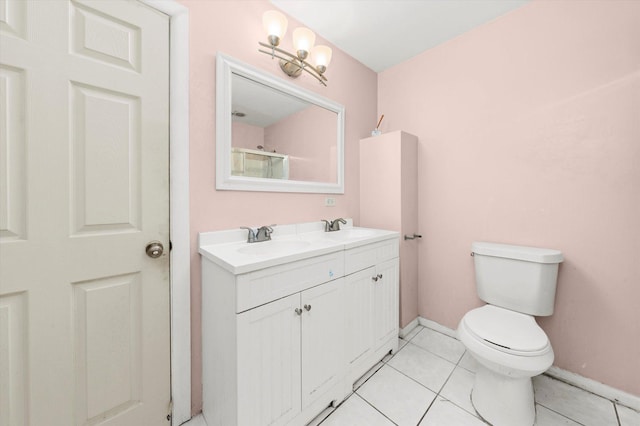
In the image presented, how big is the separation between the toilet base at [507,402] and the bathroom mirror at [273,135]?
4.87 feet

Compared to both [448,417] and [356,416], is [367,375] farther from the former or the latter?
[448,417]

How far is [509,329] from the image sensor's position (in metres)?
1.24

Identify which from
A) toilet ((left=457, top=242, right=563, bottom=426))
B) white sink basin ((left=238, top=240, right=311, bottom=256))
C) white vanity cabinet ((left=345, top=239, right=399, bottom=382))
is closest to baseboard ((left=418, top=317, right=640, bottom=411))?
toilet ((left=457, top=242, right=563, bottom=426))

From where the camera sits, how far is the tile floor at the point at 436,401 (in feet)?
3.89

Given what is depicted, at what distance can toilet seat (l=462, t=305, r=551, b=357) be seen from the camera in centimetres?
109

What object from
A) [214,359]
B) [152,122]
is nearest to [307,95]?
[152,122]

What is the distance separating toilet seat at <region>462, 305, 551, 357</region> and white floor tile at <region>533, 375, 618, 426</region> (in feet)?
1.45

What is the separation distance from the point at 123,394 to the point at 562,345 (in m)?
2.40

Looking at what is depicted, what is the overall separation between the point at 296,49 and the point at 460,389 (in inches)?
92.6

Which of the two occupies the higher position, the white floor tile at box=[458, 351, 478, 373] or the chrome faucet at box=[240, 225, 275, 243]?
the chrome faucet at box=[240, 225, 275, 243]

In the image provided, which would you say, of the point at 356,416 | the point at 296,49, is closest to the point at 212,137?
the point at 296,49

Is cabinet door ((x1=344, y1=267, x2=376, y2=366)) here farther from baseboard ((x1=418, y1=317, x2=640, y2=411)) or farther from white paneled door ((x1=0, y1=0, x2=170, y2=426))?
baseboard ((x1=418, y1=317, x2=640, y2=411))

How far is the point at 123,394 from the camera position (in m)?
1.02

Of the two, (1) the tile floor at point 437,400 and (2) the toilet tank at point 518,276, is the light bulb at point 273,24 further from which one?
(1) the tile floor at point 437,400
